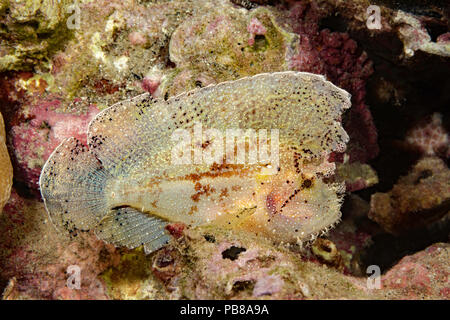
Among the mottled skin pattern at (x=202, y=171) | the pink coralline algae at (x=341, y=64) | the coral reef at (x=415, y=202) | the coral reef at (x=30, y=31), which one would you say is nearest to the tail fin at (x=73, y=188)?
the mottled skin pattern at (x=202, y=171)

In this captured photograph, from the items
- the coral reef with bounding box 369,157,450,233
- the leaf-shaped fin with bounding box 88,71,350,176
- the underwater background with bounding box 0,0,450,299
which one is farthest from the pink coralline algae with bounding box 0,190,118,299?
the coral reef with bounding box 369,157,450,233

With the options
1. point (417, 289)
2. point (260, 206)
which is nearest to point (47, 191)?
point (260, 206)

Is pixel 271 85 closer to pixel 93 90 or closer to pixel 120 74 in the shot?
pixel 120 74

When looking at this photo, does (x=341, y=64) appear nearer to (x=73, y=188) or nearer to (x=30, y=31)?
(x=73, y=188)

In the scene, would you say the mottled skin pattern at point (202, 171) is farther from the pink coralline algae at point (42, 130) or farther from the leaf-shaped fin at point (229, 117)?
the pink coralline algae at point (42, 130)

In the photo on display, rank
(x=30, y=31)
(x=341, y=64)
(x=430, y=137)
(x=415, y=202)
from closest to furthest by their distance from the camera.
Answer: (x=30, y=31) < (x=341, y=64) < (x=415, y=202) < (x=430, y=137)

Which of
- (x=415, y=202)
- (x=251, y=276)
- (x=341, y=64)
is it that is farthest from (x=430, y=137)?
(x=251, y=276)
